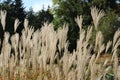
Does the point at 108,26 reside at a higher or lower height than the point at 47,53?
higher

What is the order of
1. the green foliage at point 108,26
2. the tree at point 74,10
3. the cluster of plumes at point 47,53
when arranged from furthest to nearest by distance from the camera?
the tree at point 74,10
the green foliage at point 108,26
the cluster of plumes at point 47,53

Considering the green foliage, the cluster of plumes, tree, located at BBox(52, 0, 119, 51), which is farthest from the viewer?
tree, located at BBox(52, 0, 119, 51)

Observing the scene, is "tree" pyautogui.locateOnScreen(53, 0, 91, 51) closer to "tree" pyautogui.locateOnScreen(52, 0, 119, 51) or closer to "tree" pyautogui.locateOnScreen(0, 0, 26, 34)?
"tree" pyautogui.locateOnScreen(52, 0, 119, 51)

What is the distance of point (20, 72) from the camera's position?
216 inches

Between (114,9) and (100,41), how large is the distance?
116 ft

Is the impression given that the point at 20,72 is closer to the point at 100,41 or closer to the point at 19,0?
the point at 100,41

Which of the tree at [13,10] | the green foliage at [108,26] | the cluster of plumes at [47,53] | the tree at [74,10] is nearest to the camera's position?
the cluster of plumes at [47,53]

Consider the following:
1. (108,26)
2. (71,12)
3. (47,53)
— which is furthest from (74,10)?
(47,53)

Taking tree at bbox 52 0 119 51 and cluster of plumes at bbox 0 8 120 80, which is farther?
tree at bbox 52 0 119 51

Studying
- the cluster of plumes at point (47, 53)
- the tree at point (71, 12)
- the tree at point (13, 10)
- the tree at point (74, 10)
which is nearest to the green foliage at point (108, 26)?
the tree at point (74, 10)

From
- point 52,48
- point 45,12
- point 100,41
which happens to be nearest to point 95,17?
point 100,41

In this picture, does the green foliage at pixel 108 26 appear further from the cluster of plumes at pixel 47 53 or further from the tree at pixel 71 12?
the cluster of plumes at pixel 47 53

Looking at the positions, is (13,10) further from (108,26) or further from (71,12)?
(108,26)

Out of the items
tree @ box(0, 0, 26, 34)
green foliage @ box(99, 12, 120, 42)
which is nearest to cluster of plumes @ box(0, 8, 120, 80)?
green foliage @ box(99, 12, 120, 42)
